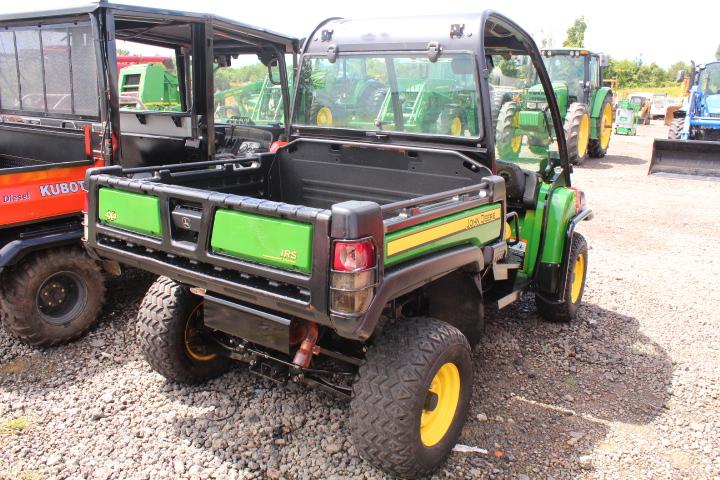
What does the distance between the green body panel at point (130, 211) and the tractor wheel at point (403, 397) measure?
1180 millimetres

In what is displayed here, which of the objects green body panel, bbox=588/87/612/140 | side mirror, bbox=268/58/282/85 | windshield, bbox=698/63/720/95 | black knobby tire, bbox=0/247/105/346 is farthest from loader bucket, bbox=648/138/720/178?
black knobby tire, bbox=0/247/105/346

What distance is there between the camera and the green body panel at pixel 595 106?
13.2 metres

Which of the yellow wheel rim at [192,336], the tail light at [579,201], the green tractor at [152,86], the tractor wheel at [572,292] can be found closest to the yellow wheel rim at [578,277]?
the tractor wheel at [572,292]

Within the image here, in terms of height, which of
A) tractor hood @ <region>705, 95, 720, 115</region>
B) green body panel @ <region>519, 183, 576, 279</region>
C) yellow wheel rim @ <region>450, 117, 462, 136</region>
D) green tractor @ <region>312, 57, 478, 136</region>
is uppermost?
tractor hood @ <region>705, 95, 720, 115</region>

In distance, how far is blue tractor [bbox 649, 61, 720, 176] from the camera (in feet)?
35.2

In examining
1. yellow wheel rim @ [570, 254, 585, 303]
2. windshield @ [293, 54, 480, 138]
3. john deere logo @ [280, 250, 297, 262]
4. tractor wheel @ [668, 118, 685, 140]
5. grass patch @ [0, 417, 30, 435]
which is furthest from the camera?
tractor wheel @ [668, 118, 685, 140]

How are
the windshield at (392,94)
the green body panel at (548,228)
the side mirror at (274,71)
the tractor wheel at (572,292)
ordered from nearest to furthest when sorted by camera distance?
the windshield at (392,94)
the green body panel at (548,228)
the tractor wheel at (572,292)
the side mirror at (274,71)

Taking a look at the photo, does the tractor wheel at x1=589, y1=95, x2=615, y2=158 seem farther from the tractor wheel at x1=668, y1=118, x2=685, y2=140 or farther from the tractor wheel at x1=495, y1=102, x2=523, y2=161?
the tractor wheel at x1=495, y1=102, x2=523, y2=161

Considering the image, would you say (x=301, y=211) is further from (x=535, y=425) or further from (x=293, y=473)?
(x=535, y=425)

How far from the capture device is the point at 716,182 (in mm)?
10570

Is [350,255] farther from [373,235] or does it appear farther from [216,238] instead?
[216,238]

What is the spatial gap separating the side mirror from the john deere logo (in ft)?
14.1

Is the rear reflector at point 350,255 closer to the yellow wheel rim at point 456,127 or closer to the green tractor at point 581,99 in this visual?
the yellow wheel rim at point 456,127

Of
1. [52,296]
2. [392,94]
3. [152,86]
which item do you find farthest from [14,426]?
[152,86]
